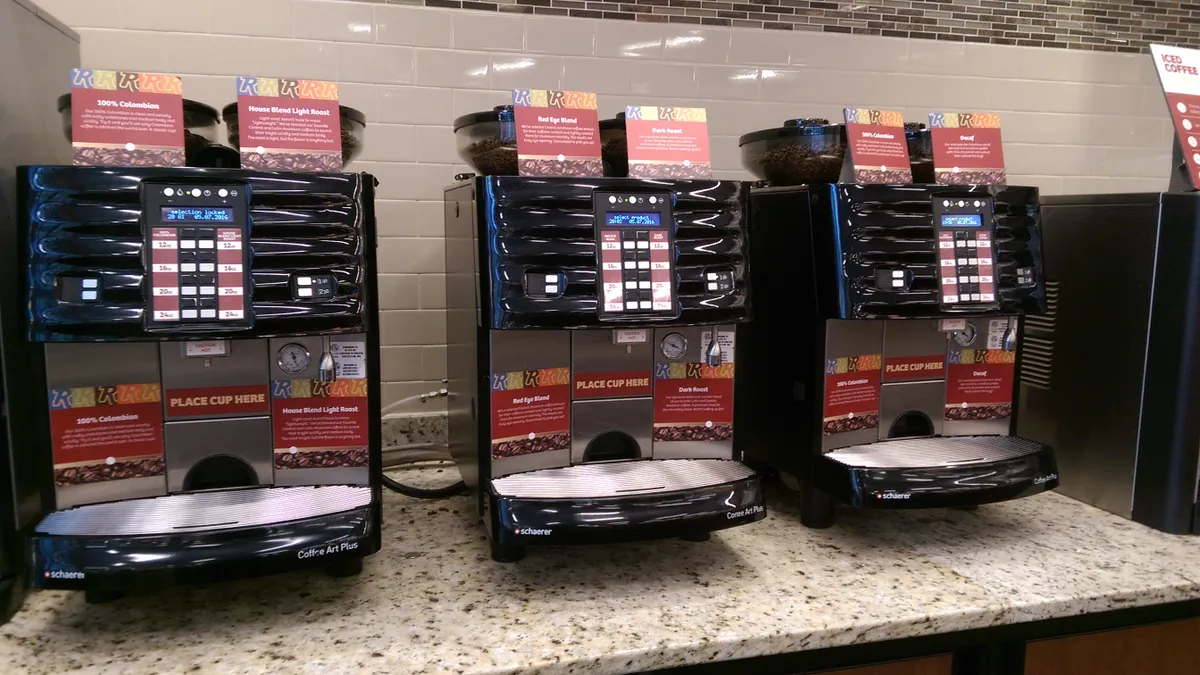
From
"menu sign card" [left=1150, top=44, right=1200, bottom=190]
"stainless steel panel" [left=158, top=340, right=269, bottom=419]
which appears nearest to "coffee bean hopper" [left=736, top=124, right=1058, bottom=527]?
"menu sign card" [left=1150, top=44, right=1200, bottom=190]

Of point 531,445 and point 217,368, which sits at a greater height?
point 217,368

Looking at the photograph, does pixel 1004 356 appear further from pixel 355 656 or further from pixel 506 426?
pixel 355 656

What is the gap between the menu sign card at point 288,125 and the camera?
1.01m

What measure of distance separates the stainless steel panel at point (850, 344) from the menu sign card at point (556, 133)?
463 mm

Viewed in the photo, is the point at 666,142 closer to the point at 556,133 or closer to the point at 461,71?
the point at 556,133

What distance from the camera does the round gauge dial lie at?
123 cm

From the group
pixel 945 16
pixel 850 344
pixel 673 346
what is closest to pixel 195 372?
pixel 673 346

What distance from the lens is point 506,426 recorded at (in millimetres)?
1158

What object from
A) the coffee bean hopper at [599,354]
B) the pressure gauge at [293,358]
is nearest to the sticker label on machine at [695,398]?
the coffee bean hopper at [599,354]

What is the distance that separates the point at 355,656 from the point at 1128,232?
142 centimetres

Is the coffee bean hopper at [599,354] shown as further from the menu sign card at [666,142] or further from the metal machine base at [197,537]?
the metal machine base at [197,537]

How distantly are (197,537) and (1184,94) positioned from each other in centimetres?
173

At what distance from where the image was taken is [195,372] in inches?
42.1

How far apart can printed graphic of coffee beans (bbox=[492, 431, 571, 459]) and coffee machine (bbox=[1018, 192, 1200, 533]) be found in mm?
988
